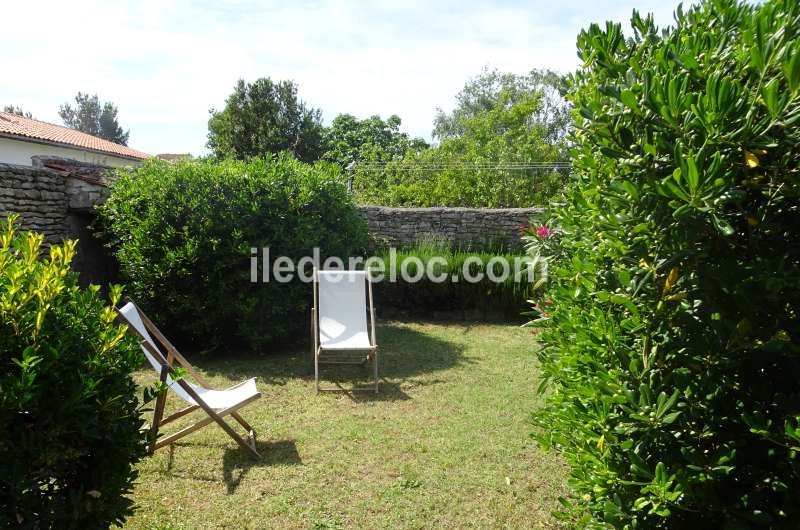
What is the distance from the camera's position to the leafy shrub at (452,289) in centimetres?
880

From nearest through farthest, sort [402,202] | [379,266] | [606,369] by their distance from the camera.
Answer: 1. [606,369]
2. [379,266]
3. [402,202]

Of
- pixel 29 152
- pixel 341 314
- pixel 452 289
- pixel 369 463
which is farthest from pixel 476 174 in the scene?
pixel 29 152

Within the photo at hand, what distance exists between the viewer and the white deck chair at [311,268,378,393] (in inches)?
228

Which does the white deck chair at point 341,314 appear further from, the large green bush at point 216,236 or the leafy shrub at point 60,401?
the leafy shrub at point 60,401

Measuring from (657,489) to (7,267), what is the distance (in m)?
2.20

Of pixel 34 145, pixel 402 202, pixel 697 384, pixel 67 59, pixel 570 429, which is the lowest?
pixel 570 429

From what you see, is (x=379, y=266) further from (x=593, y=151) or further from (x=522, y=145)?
(x=522, y=145)

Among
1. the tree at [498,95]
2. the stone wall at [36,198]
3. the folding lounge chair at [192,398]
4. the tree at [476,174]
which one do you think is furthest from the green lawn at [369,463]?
the tree at [498,95]

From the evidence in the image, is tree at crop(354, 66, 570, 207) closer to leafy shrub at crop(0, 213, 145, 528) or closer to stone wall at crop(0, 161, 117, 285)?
stone wall at crop(0, 161, 117, 285)

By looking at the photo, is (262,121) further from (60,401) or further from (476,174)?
(60,401)

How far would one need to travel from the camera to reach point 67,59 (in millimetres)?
6879

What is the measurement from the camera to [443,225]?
1034 cm

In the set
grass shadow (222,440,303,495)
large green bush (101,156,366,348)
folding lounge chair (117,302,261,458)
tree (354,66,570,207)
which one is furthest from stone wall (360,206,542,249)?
grass shadow (222,440,303,495)

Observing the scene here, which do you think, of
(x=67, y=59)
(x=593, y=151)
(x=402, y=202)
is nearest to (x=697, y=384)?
(x=593, y=151)
